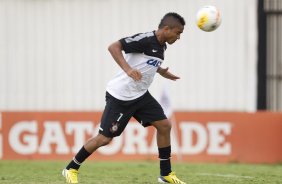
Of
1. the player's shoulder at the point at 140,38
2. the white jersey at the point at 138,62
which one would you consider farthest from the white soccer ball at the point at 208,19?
the player's shoulder at the point at 140,38

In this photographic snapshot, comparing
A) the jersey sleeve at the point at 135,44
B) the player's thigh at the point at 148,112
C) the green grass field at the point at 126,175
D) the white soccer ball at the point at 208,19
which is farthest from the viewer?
the green grass field at the point at 126,175

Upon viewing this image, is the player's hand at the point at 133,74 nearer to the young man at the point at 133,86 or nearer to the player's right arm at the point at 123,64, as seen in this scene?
the player's right arm at the point at 123,64

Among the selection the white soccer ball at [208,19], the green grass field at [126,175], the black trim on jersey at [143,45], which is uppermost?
the white soccer ball at [208,19]

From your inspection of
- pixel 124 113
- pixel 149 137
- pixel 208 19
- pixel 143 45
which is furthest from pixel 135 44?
pixel 149 137

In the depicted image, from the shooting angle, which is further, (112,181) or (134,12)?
(134,12)

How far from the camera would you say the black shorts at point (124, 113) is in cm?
1066

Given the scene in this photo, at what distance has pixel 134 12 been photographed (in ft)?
71.5

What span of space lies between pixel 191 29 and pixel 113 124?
11377mm

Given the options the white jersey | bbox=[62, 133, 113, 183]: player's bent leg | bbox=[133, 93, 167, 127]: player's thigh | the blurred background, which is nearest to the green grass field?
bbox=[62, 133, 113, 183]: player's bent leg

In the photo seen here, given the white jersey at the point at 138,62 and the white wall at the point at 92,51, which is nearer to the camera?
the white jersey at the point at 138,62

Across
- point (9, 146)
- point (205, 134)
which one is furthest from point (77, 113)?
point (205, 134)

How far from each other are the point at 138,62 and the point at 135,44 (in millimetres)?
267

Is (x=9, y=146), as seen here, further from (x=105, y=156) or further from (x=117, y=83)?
(x=117, y=83)

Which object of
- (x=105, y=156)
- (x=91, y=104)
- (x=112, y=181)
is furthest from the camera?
(x=91, y=104)
